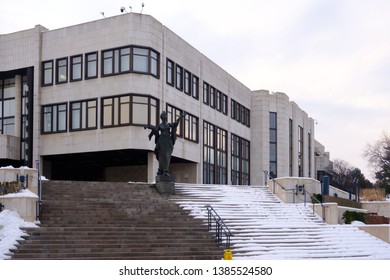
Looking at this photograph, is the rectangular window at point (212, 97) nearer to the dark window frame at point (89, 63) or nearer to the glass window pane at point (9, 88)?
the dark window frame at point (89, 63)

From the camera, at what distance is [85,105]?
42594 millimetres

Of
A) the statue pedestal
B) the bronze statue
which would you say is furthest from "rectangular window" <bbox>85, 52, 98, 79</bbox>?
the statue pedestal

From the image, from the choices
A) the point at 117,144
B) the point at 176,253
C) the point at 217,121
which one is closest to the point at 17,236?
the point at 176,253

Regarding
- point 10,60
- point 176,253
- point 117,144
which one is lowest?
point 176,253

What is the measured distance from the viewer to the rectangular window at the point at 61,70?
43.6 metres

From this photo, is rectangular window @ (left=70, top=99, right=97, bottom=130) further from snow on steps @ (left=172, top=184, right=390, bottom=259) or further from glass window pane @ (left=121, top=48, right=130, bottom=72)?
snow on steps @ (left=172, top=184, right=390, bottom=259)

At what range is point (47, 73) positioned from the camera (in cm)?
4447

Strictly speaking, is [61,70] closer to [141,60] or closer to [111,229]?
[141,60]

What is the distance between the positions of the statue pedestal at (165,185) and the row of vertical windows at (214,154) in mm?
19501

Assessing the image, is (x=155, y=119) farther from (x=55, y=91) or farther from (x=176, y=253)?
(x=176, y=253)

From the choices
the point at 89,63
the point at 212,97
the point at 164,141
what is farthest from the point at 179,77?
the point at 164,141

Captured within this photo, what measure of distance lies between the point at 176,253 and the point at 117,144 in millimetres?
21127

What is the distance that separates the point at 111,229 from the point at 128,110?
19.7m

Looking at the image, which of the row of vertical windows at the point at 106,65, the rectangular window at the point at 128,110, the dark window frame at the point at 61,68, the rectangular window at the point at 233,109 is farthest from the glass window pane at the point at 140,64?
the rectangular window at the point at 233,109
